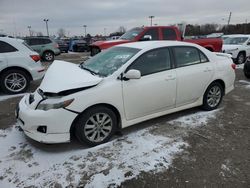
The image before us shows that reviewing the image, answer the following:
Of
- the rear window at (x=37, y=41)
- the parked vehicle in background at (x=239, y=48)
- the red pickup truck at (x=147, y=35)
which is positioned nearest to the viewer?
the red pickup truck at (x=147, y=35)

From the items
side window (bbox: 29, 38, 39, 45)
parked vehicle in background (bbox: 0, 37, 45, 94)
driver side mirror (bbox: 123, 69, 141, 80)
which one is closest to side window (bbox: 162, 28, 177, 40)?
parked vehicle in background (bbox: 0, 37, 45, 94)

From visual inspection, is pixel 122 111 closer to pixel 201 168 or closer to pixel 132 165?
pixel 132 165

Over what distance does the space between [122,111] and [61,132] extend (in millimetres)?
998

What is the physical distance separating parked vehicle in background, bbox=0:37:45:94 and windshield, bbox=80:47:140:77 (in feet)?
9.56

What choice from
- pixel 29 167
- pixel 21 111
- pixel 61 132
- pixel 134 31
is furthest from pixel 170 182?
pixel 134 31

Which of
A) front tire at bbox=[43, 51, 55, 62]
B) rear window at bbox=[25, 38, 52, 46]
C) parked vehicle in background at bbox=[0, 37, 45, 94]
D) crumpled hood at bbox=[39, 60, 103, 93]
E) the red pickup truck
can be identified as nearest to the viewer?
crumpled hood at bbox=[39, 60, 103, 93]

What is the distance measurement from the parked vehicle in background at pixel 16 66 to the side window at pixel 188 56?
172 inches

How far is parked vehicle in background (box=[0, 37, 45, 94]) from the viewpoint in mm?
6367

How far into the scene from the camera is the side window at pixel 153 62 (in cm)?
384

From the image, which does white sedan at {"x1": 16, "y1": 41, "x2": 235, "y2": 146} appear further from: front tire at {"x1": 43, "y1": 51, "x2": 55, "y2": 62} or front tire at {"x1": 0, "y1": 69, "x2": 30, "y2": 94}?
front tire at {"x1": 43, "y1": 51, "x2": 55, "y2": 62}

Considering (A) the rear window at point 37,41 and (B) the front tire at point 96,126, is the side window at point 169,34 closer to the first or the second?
(B) the front tire at point 96,126

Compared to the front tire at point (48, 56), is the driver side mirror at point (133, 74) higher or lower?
higher

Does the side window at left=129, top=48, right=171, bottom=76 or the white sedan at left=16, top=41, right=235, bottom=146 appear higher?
the side window at left=129, top=48, right=171, bottom=76

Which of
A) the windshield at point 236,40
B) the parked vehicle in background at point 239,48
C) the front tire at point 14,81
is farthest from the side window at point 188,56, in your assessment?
the windshield at point 236,40
